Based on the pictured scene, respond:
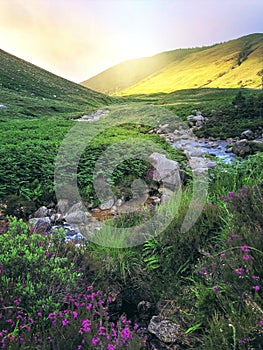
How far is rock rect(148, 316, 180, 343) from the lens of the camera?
3.12 metres

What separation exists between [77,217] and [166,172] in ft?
8.30

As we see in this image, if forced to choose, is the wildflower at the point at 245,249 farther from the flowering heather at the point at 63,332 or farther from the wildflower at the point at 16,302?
the wildflower at the point at 16,302

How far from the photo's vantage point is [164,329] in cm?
320

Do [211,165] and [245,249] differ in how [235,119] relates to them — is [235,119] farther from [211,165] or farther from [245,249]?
[245,249]

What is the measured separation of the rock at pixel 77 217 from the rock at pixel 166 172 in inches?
80.3

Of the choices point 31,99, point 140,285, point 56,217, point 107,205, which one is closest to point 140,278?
point 140,285

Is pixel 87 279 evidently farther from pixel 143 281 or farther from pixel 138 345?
pixel 138 345

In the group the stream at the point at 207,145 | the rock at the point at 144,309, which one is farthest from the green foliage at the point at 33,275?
the stream at the point at 207,145

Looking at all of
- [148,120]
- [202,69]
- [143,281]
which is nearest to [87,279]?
[143,281]

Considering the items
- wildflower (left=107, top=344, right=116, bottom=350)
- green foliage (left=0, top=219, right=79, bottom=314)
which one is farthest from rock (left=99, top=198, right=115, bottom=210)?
wildflower (left=107, top=344, right=116, bottom=350)

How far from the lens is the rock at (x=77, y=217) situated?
632 centimetres

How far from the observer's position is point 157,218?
4.66 m

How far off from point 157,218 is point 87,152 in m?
5.21

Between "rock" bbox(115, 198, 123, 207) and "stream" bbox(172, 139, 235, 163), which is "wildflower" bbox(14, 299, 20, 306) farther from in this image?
"stream" bbox(172, 139, 235, 163)
